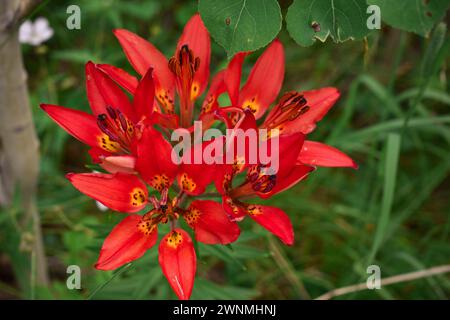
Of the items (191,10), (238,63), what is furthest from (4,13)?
(191,10)

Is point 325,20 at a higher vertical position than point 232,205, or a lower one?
higher

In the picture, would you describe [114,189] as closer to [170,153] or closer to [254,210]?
[170,153]

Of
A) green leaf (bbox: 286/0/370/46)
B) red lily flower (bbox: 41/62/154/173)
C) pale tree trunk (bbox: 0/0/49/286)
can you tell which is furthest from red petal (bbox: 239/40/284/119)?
pale tree trunk (bbox: 0/0/49/286)

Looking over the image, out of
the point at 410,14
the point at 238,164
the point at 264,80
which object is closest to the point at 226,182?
the point at 238,164

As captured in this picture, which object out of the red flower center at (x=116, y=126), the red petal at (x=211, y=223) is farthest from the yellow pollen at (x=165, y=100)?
the red petal at (x=211, y=223)
